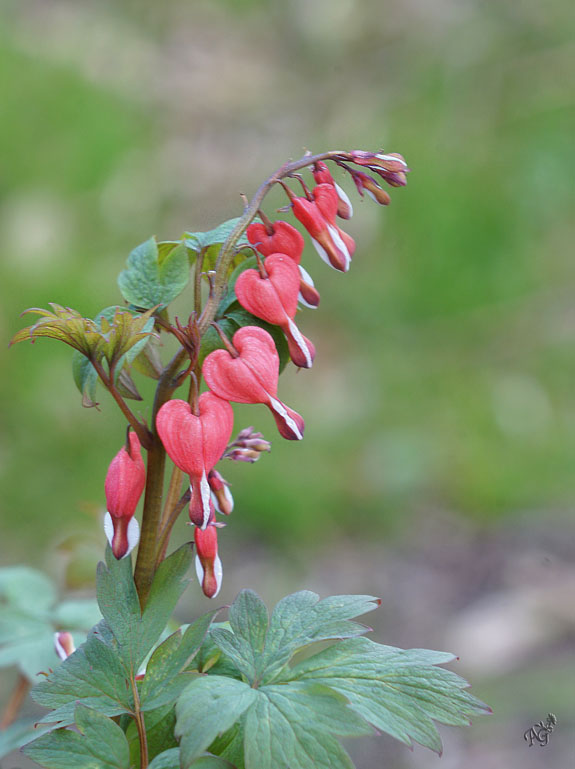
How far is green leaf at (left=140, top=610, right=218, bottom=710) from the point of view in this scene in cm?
62

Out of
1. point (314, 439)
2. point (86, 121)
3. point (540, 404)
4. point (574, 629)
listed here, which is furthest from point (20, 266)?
point (574, 629)

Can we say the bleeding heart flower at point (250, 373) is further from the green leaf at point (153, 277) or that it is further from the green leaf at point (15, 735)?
the green leaf at point (15, 735)

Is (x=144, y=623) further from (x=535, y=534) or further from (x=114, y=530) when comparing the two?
(x=535, y=534)

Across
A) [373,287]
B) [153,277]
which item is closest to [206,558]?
[153,277]

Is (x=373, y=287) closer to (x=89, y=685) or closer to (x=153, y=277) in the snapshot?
(x=153, y=277)

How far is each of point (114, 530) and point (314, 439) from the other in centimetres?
201

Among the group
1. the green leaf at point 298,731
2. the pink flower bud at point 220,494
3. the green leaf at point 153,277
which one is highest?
the green leaf at point 153,277

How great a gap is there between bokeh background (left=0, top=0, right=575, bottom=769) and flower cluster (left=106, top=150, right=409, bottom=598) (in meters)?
1.18

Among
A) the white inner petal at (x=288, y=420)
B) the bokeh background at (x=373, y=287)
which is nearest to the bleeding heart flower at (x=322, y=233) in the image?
the white inner petal at (x=288, y=420)

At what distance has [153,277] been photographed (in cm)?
72

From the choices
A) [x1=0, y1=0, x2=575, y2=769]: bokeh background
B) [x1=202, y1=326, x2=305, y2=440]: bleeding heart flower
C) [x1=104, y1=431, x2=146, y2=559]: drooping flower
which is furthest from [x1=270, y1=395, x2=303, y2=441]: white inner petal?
[x1=0, y1=0, x2=575, y2=769]: bokeh background

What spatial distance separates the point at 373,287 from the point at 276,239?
2.39 m

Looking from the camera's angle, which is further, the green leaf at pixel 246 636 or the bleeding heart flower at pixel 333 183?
the bleeding heart flower at pixel 333 183

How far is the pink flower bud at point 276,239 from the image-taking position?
719 mm
